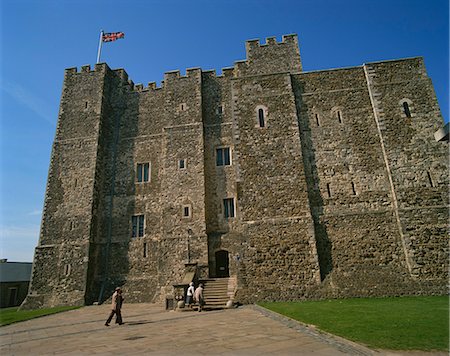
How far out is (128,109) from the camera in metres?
22.9

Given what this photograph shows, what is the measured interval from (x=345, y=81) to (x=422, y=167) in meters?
6.93

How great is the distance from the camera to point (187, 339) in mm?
6891

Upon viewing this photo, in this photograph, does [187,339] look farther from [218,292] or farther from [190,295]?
[218,292]

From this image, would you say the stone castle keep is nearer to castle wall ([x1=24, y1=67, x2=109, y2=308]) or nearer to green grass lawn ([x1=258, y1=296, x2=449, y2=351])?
castle wall ([x1=24, y1=67, x2=109, y2=308])

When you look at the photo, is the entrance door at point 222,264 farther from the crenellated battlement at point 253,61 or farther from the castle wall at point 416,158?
the crenellated battlement at point 253,61

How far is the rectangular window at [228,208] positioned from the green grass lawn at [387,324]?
913 centimetres

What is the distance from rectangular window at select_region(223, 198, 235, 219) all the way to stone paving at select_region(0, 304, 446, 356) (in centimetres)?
889

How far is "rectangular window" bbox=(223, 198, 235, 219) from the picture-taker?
18888 mm

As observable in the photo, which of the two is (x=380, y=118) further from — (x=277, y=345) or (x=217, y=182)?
(x=277, y=345)

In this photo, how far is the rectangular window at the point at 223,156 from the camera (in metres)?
20.1

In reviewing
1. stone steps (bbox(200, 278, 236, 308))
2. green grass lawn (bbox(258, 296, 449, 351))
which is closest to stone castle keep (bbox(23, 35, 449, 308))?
stone steps (bbox(200, 278, 236, 308))

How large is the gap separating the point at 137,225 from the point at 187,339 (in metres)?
14.0

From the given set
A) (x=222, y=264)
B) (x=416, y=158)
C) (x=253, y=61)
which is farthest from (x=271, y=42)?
(x=222, y=264)

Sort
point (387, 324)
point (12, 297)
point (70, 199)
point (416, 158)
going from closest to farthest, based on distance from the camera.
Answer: point (387, 324)
point (416, 158)
point (70, 199)
point (12, 297)
